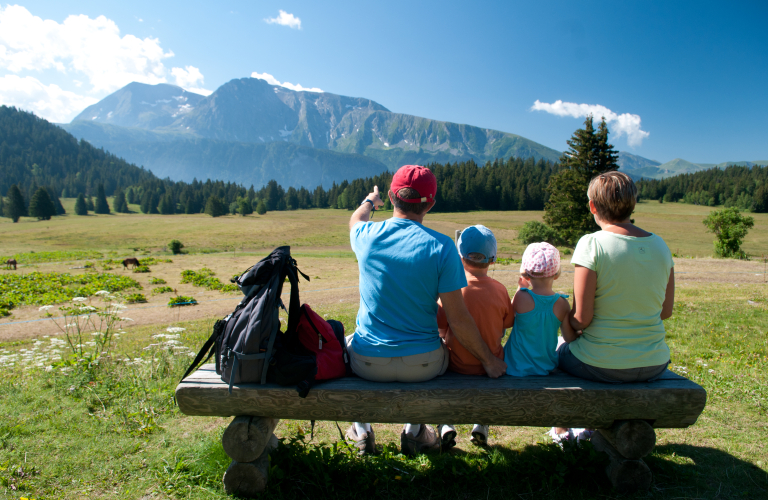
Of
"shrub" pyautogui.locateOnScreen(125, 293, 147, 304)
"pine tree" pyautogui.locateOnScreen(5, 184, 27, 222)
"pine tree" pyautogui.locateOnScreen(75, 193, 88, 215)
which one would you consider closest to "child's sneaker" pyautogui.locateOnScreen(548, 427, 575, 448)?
"shrub" pyautogui.locateOnScreen(125, 293, 147, 304)

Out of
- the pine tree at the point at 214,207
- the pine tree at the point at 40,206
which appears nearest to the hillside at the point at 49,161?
the pine tree at the point at 40,206

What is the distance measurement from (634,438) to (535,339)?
95 cm

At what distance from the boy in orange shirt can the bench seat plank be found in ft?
1.02

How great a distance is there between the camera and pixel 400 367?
3021 mm

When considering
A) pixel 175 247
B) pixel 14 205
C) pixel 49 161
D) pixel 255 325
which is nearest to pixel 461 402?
pixel 255 325

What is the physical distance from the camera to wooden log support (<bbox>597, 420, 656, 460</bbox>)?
9.74ft

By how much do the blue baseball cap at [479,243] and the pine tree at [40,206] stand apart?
118432mm

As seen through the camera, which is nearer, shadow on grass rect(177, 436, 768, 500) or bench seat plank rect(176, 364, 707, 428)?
bench seat plank rect(176, 364, 707, 428)

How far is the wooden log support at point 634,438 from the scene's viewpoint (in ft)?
9.74

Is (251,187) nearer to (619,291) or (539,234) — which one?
(539,234)

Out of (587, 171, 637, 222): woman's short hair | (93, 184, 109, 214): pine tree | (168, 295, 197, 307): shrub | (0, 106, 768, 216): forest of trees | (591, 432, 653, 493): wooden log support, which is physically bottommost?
(168, 295, 197, 307): shrub

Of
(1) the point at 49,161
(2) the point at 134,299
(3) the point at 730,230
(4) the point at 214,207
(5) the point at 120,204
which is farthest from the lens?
(1) the point at 49,161

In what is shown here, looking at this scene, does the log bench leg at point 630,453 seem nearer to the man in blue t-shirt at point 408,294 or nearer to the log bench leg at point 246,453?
the man in blue t-shirt at point 408,294

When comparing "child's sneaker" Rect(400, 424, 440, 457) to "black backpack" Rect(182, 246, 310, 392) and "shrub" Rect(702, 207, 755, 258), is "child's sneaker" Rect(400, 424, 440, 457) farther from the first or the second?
"shrub" Rect(702, 207, 755, 258)
